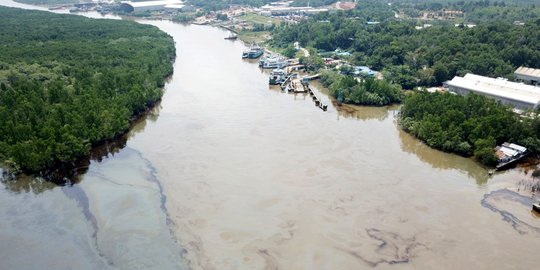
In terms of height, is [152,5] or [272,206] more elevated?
[152,5]

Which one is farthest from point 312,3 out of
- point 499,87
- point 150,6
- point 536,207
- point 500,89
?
point 536,207

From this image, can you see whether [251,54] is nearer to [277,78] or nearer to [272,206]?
[277,78]

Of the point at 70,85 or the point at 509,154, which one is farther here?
the point at 70,85

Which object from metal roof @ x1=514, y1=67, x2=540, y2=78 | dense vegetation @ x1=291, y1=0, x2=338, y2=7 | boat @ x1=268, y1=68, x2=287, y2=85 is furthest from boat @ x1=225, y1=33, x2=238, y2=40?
metal roof @ x1=514, y1=67, x2=540, y2=78

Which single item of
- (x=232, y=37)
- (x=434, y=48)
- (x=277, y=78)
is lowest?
(x=277, y=78)

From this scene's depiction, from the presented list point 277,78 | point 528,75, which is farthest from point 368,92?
point 528,75

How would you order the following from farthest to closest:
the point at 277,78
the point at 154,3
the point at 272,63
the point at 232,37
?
the point at 154,3 < the point at 232,37 < the point at 272,63 < the point at 277,78

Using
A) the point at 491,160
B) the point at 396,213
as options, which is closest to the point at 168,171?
the point at 396,213

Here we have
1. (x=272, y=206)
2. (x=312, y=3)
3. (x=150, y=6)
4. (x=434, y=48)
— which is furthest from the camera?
(x=150, y=6)
